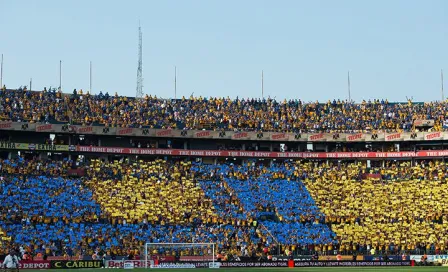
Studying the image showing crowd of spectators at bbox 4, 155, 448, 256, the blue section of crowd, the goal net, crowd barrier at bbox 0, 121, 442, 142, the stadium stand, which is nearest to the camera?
the goal net

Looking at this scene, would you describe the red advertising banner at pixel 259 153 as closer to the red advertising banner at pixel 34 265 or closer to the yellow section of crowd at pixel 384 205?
the yellow section of crowd at pixel 384 205

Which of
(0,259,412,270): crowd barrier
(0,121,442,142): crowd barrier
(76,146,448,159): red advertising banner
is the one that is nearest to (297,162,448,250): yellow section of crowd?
(76,146,448,159): red advertising banner

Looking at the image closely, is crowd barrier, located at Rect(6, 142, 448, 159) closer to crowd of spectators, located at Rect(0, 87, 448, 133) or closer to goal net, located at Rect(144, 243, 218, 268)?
crowd of spectators, located at Rect(0, 87, 448, 133)

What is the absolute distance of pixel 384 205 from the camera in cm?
9862

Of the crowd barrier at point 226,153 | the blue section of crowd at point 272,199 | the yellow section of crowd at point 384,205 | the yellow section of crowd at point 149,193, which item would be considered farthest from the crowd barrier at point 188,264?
the crowd barrier at point 226,153

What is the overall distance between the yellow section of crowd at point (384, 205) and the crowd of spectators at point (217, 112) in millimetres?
7402

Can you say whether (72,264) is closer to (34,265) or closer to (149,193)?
(34,265)

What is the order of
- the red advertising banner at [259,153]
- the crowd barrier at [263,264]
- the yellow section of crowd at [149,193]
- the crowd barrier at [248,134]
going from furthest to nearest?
the red advertising banner at [259,153] < the crowd barrier at [248,134] < the yellow section of crowd at [149,193] < the crowd barrier at [263,264]

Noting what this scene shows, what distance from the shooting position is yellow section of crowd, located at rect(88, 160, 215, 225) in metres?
91.2

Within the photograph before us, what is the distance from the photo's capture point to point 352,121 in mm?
116375

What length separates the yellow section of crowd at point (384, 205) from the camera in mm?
90500

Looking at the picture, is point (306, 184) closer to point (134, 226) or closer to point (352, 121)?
point (352, 121)

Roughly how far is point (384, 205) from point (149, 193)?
29402 mm

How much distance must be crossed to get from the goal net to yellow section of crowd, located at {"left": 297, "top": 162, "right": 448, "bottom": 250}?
1747 cm
